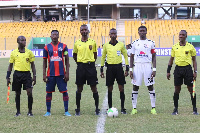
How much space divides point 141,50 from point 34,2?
53784 millimetres

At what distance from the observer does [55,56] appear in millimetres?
9461

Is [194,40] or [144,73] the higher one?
[194,40]

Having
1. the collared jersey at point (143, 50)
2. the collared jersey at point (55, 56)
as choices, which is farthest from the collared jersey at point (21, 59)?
the collared jersey at point (143, 50)

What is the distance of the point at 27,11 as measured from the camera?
2518 inches

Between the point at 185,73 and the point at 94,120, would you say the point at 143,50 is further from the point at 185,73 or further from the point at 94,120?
the point at 94,120

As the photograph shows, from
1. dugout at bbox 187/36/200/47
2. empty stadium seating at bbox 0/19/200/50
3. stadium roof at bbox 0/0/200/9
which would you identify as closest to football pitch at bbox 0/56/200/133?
dugout at bbox 187/36/200/47

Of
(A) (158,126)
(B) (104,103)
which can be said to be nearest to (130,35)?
(B) (104,103)

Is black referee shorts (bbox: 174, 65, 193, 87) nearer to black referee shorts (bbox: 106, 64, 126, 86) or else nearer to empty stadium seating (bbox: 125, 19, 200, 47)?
black referee shorts (bbox: 106, 64, 126, 86)

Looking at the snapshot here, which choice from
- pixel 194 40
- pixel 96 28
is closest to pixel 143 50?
pixel 194 40

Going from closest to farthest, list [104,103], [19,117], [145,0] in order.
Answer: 1. [19,117]
2. [104,103]
3. [145,0]

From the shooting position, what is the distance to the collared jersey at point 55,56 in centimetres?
945

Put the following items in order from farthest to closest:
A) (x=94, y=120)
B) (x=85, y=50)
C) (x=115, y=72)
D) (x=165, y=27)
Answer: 1. (x=165, y=27)
2. (x=115, y=72)
3. (x=85, y=50)
4. (x=94, y=120)

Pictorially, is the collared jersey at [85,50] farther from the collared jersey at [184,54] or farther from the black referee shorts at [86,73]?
the collared jersey at [184,54]

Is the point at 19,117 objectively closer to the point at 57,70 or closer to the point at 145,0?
the point at 57,70
